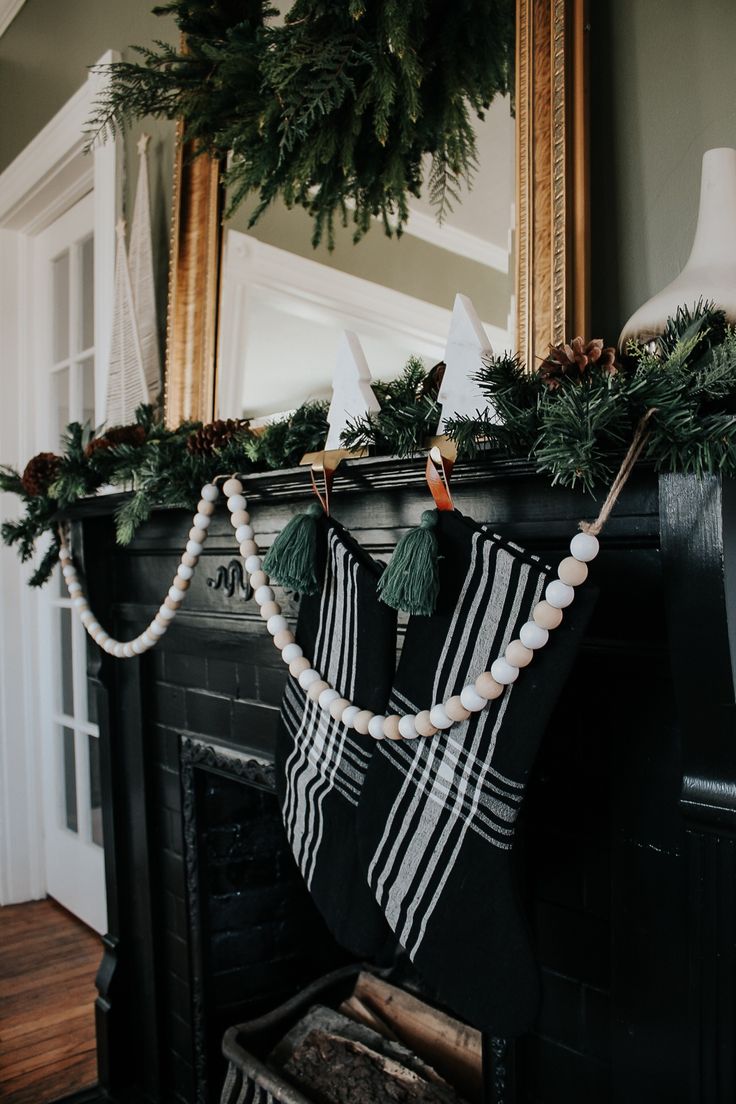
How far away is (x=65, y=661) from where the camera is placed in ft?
9.05

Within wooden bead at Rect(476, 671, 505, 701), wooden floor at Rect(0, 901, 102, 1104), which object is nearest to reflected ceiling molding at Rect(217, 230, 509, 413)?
wooden bead at Rect(476, 671, 505, 701)

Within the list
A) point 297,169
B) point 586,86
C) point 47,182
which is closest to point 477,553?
point 586,86

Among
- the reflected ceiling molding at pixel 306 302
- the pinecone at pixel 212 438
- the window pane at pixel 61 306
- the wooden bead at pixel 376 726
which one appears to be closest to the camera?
the wooden bead at pixel 376 726

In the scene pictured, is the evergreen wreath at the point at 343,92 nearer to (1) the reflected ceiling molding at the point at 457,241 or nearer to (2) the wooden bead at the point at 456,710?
(1) the reflected ceiling molding at the point at 457,241

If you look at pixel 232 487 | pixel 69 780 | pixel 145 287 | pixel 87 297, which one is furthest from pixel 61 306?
pixel 232 487

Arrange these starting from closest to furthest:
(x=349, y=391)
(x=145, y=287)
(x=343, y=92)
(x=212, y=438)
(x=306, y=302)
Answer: (x=349, y=391) → (x=343, y=92) → (x=212, y=438) → (x=306, y=302) → (x=145, y=287)

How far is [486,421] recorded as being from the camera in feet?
2.69

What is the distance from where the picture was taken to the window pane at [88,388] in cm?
256

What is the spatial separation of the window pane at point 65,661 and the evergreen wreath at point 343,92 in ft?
5.82

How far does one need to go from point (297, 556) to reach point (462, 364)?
0.99ft

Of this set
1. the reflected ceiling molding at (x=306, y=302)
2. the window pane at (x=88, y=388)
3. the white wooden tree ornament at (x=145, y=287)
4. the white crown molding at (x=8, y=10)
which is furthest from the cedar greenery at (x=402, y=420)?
the white crown molding at (x=8, y=10)

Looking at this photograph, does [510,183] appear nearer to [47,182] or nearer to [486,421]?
[486,421]

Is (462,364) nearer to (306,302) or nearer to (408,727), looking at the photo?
(408,727)

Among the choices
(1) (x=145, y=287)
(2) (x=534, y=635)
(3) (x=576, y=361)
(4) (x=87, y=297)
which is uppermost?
(4) (x=87, y=297)
